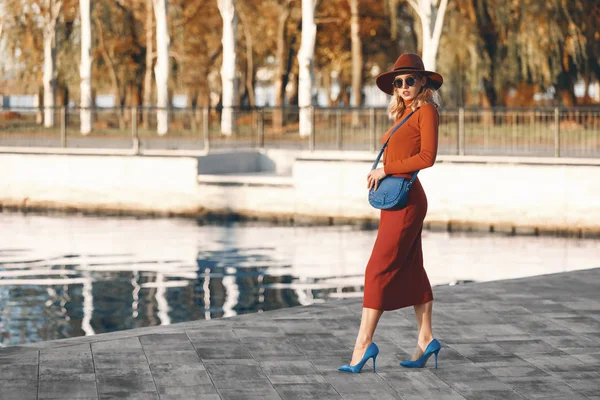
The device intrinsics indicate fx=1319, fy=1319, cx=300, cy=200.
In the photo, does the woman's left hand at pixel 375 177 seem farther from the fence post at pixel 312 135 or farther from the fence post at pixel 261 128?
the fence post at pixel 261 128

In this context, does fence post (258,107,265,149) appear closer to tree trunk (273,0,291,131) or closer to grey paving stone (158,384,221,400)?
tree trunk (273,0,291,131)

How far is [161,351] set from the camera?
30.2 feet

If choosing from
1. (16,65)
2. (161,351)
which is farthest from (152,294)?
(16,65)

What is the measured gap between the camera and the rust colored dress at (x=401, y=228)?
837 cm

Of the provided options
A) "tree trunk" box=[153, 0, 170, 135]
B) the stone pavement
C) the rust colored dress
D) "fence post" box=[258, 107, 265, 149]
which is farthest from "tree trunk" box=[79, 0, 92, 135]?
the rust colored dress

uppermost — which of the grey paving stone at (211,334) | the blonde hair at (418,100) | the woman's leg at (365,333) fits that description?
the blonde hair at (418,100)

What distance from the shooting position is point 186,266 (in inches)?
734

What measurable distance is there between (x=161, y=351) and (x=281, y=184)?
1799 cm

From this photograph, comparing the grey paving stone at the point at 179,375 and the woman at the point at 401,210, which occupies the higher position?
the woman at the point at 401,210

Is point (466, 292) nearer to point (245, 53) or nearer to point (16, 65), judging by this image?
point (16, 65)

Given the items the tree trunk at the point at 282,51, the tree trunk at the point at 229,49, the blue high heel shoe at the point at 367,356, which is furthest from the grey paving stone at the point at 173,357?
the tree trunk at the point at 282,51

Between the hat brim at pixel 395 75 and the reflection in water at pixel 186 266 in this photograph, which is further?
the reflection in water at pixel 186 266

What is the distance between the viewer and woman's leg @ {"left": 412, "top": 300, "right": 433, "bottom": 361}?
8695 millimetres

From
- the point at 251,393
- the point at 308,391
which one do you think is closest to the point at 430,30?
the point at 308,391
